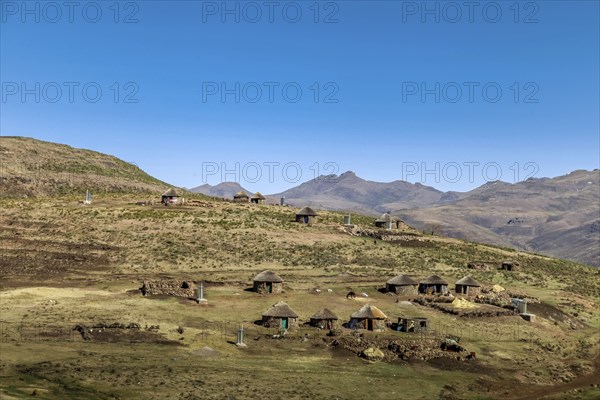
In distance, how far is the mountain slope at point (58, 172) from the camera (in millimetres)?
111250

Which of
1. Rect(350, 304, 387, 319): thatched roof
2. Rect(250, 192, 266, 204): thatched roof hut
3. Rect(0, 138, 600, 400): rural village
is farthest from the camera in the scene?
Rect(250, 192, 266, 204): thatched roof hut

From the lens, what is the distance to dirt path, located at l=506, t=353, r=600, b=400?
116 feet

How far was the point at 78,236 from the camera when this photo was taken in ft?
235

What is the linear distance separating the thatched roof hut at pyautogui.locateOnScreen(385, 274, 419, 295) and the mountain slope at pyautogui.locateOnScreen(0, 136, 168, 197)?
3166 inches

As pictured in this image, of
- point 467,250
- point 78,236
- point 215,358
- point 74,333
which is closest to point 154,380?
point 215,358

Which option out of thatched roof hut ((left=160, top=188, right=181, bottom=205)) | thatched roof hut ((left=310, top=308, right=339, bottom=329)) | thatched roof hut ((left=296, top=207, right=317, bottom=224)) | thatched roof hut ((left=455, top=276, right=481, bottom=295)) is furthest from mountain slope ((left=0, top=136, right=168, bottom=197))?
thatched roof hut ((left=455, top=276, right=481, bottom=295))

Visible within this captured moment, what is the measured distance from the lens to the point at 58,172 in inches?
4788

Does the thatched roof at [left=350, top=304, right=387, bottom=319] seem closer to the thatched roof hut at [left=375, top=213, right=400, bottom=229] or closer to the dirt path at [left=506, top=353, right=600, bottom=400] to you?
the dirt path at [left=506, top=353, right=600, bottom=400]

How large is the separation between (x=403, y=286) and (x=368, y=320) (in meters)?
13.9

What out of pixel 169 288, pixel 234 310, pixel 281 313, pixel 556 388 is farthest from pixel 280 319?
pixel 556 388

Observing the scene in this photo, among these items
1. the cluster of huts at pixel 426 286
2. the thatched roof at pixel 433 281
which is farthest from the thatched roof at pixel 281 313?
the thatched roof at pixel 433 281

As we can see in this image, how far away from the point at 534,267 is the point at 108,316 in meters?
66.1

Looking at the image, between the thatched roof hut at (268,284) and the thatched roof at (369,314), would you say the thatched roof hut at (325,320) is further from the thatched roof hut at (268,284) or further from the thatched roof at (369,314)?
the thatched roof hut at (268,284)

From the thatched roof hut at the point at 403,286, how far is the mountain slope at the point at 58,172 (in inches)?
3166
